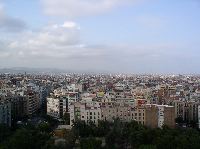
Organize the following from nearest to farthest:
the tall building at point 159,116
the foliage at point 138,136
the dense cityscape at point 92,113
Result: the foliage at point 138,136 < the dense cityscape at point 92,113 < the tall building at point 159,116

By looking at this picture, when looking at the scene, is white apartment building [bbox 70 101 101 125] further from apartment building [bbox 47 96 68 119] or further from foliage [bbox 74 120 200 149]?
apartment building [bbox 47 96 68 119]

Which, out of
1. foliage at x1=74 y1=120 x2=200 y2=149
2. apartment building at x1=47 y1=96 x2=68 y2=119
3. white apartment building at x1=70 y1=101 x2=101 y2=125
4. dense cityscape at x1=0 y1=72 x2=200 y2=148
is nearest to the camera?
foliage at x1=74 y1=120 x2=200 y2=149

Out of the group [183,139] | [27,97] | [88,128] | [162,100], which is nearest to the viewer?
[183,139]

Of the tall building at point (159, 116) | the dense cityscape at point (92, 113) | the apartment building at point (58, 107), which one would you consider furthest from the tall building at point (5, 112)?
the tall building at point (159, 116)

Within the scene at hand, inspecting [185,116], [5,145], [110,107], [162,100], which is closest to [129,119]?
[110,107]

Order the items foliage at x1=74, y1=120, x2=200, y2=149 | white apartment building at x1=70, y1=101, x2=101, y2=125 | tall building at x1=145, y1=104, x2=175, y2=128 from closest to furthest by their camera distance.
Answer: foliage at x1=74, y1=120, x2=200, y2=149 < tall building at x1=145, y1=104, x2=175, y2=128 < white apartment building at x1=70, y1=101, x2=101, y2=125

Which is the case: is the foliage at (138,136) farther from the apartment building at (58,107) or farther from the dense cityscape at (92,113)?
the apartment building at (58,107)

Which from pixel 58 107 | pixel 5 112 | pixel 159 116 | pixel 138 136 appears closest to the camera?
pixel 138 136

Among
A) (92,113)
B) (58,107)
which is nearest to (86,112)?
(92,113)

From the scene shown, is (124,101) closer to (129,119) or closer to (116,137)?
(129,119)

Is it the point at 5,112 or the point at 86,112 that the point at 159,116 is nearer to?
the point at 86,112

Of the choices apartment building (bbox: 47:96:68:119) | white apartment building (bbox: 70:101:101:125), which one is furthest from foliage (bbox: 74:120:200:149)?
apartment building (bbox: 47:96:68:119)
